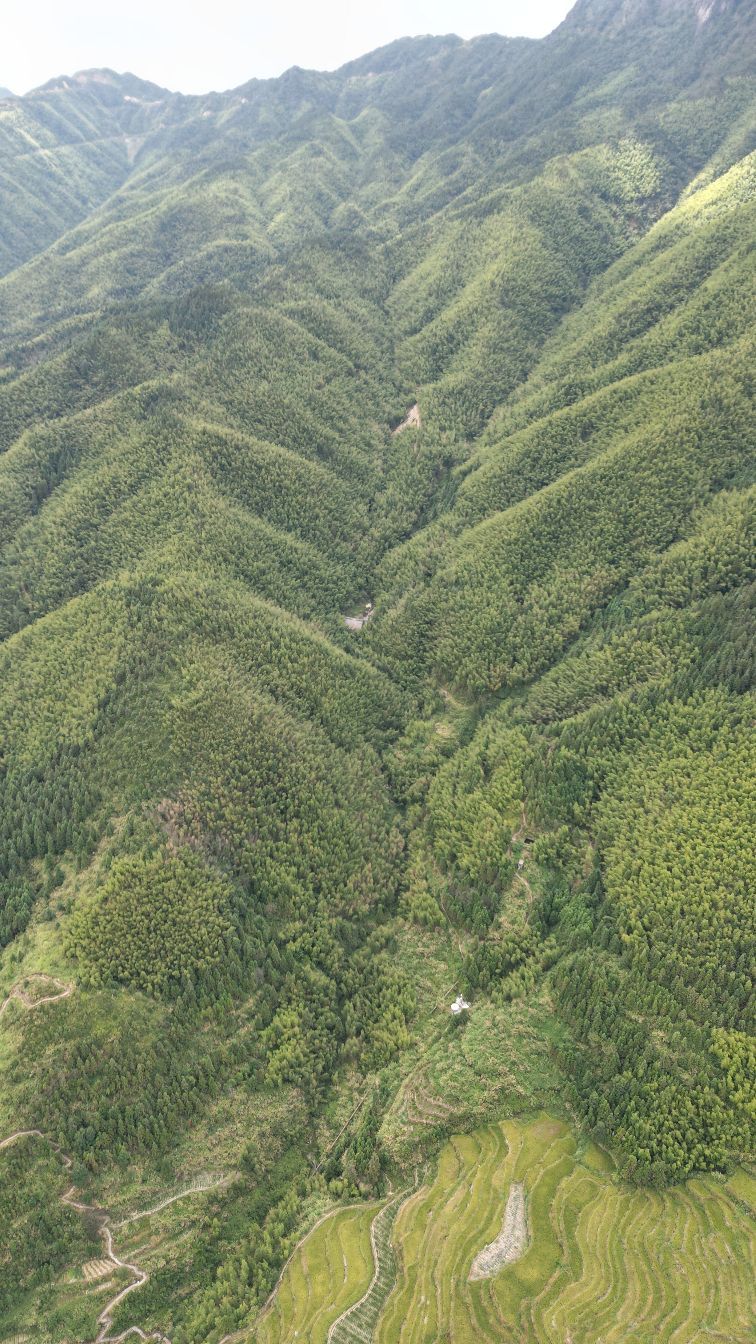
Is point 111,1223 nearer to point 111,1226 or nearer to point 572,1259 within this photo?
point 111,1226

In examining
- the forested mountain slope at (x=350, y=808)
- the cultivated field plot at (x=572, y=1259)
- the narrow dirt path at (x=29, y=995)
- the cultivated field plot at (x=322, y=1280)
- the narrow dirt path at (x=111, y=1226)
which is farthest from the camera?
the narrow dirt path at (x=29, y=995)

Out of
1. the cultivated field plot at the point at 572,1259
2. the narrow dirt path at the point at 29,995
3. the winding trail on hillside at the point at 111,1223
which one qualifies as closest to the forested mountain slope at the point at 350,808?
the winding trail on hillside at the point at 111,1223

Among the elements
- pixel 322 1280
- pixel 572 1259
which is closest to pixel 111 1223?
pixel 322 1280

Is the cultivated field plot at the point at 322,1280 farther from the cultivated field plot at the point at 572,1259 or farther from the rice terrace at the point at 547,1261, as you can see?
the cultivated field plot at the point at 572,1259

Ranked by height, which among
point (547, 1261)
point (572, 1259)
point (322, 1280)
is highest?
point (322, 1280)

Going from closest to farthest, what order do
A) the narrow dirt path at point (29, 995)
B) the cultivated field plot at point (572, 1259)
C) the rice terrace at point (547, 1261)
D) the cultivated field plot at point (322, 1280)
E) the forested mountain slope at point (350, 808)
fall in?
the cultivated field plot at point (572, 1259), the rice terrace at point (547, 1261), the cultivated field plot at point (322, 1280), the forested mountain slope at point (350, 808), the narrow dirt path at point (29, 995)

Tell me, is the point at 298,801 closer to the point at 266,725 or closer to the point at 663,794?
the point at 266,725

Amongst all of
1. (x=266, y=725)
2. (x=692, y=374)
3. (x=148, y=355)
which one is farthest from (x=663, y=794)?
(x=148, y=355)
